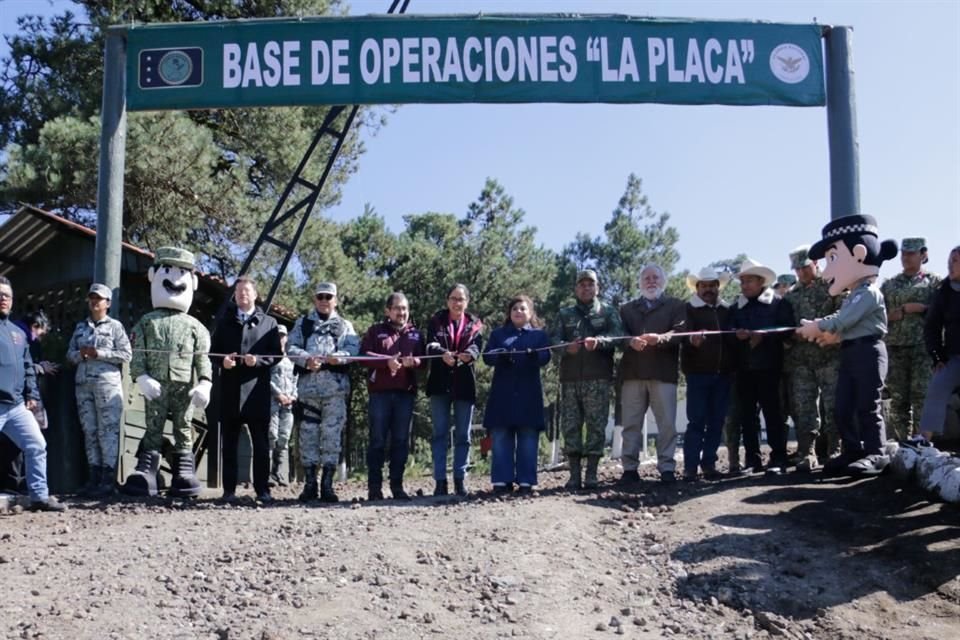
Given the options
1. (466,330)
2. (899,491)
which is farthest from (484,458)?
(899,491)

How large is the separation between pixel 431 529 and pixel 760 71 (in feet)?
19.2

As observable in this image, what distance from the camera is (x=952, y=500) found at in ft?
22.0

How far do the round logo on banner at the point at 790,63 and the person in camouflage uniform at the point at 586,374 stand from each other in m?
3.11

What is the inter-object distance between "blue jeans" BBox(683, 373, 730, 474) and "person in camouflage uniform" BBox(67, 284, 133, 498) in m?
5.05

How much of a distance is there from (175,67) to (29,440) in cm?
405

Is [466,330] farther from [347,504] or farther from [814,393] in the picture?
[814,393]

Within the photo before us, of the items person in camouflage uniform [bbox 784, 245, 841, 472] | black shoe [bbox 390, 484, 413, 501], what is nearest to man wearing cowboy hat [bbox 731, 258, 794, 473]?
person in camouflage uniform [bbox 784, 245, 841, 472]

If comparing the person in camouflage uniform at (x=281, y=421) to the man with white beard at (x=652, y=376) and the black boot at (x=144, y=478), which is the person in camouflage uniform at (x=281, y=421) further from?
the man with white beard at (x=652, y=376)

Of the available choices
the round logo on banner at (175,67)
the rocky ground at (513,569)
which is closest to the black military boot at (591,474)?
the rocky ground at (513,569)

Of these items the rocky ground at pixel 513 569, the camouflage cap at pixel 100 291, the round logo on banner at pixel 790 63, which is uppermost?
the round logo on banner at pixel 790 63

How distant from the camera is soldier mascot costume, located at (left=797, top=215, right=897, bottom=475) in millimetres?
7520

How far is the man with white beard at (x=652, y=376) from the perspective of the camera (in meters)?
8.56

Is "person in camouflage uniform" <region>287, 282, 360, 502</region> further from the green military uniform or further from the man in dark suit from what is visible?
the green military uniform

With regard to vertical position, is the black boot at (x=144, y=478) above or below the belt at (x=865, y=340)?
below
